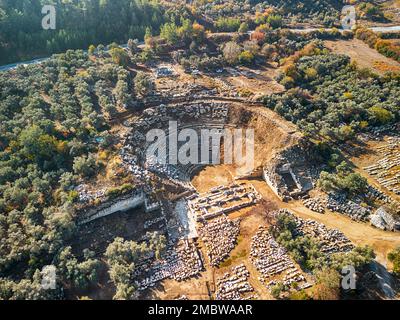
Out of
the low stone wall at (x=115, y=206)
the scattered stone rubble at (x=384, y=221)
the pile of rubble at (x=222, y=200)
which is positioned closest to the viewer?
the scattered stone rubble at (x=384, y=221)

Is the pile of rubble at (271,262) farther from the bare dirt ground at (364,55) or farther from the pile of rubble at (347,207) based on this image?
the bare dirt ground at (364,55)

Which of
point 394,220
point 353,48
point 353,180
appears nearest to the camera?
point 394,220

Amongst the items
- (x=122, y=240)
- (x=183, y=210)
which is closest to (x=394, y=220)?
(x=183, y=210)

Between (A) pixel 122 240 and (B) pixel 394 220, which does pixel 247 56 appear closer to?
(B) pixel 394 220

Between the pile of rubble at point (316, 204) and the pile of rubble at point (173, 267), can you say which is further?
the pile of rubble at point (316, 204)

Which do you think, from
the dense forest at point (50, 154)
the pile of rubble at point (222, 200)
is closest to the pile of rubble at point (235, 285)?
the pile of rubble at point (222, 200)
